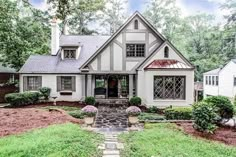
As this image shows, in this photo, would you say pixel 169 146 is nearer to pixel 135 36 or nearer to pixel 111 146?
pixel 111 146

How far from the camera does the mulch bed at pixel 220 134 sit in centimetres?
1054

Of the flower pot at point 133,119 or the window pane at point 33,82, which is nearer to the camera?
the flower pot at point 133,119

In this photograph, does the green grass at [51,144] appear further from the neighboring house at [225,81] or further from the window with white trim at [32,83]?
the neighboring house at [225,81]

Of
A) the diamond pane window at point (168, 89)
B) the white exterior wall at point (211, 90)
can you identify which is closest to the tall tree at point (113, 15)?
the white exterior wall at point (211, 90)

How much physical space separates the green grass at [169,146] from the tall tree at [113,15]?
35.4 metres

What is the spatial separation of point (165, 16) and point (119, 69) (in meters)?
26.3

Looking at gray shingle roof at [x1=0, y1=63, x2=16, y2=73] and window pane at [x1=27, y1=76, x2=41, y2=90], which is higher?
gray shingle roof at [x1=0, y1=63, x2=16, y2=73]

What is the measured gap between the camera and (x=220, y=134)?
11516mm

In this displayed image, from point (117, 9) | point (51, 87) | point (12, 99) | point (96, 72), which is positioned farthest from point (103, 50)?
point (117, 9)

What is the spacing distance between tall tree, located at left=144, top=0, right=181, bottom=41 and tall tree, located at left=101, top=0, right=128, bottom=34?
4656mm

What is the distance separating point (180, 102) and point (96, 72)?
6497 mm

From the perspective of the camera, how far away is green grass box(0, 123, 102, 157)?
7906 millimetres

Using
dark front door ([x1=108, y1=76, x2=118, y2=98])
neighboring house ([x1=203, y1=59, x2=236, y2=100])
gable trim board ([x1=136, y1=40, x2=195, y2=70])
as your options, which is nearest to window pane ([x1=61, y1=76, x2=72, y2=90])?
dark front door ([x1=108, y1=76, x2=118, y2=98])

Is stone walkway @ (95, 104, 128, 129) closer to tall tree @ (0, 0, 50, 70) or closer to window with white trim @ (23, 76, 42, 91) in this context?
window with white trim @ (23, 76, 42, 91)
